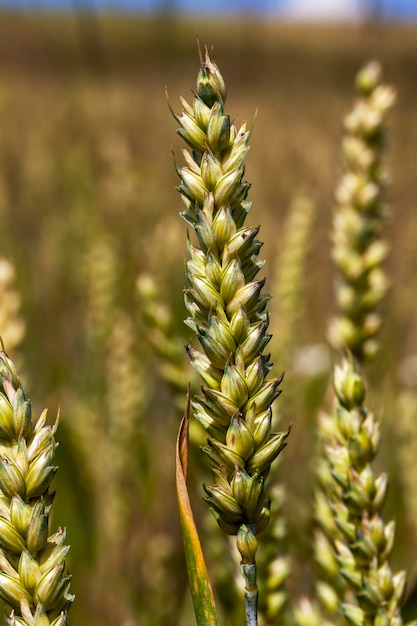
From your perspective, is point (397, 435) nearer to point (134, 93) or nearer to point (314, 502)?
point (314, 502)

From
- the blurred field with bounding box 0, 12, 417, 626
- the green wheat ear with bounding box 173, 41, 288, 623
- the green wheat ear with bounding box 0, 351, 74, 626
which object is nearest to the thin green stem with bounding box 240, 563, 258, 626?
the green wheat ear with bounding box 173, 41, 288, 623

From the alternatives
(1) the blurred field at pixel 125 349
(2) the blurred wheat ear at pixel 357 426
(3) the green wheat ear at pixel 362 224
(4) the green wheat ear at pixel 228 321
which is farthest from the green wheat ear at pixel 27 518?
(3) the green wheat ear at pixel 362 224

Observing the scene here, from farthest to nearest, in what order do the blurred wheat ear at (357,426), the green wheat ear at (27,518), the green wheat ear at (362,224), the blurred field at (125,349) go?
1. the blurred field at (125,349)
2. the green wheat ear at (362,224)
3. the blurred wheat ear at (357,426)
4. the green wheat ear at (27,518)

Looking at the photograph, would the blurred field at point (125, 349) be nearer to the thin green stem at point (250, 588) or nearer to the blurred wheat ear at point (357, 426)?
the blurred wheat ear at point (357, 426)

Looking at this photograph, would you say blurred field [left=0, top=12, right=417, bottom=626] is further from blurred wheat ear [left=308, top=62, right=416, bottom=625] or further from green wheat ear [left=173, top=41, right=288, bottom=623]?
green wheat ear [left=173, top=41, right=288, bottom=623]

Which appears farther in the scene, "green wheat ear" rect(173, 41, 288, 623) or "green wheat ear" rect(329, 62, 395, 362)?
"green wheat ear" rect(329, 62, 395, 362)

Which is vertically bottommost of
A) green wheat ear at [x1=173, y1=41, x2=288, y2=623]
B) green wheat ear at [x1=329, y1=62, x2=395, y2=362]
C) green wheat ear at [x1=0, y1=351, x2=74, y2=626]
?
green wheat ear at [x1=0, y1=351, x2=74, y2=626]

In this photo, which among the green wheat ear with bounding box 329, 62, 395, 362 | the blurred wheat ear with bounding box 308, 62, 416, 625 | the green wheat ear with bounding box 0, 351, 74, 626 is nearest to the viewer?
the green wheat ear with bounding box 0, 351, 74, 626
